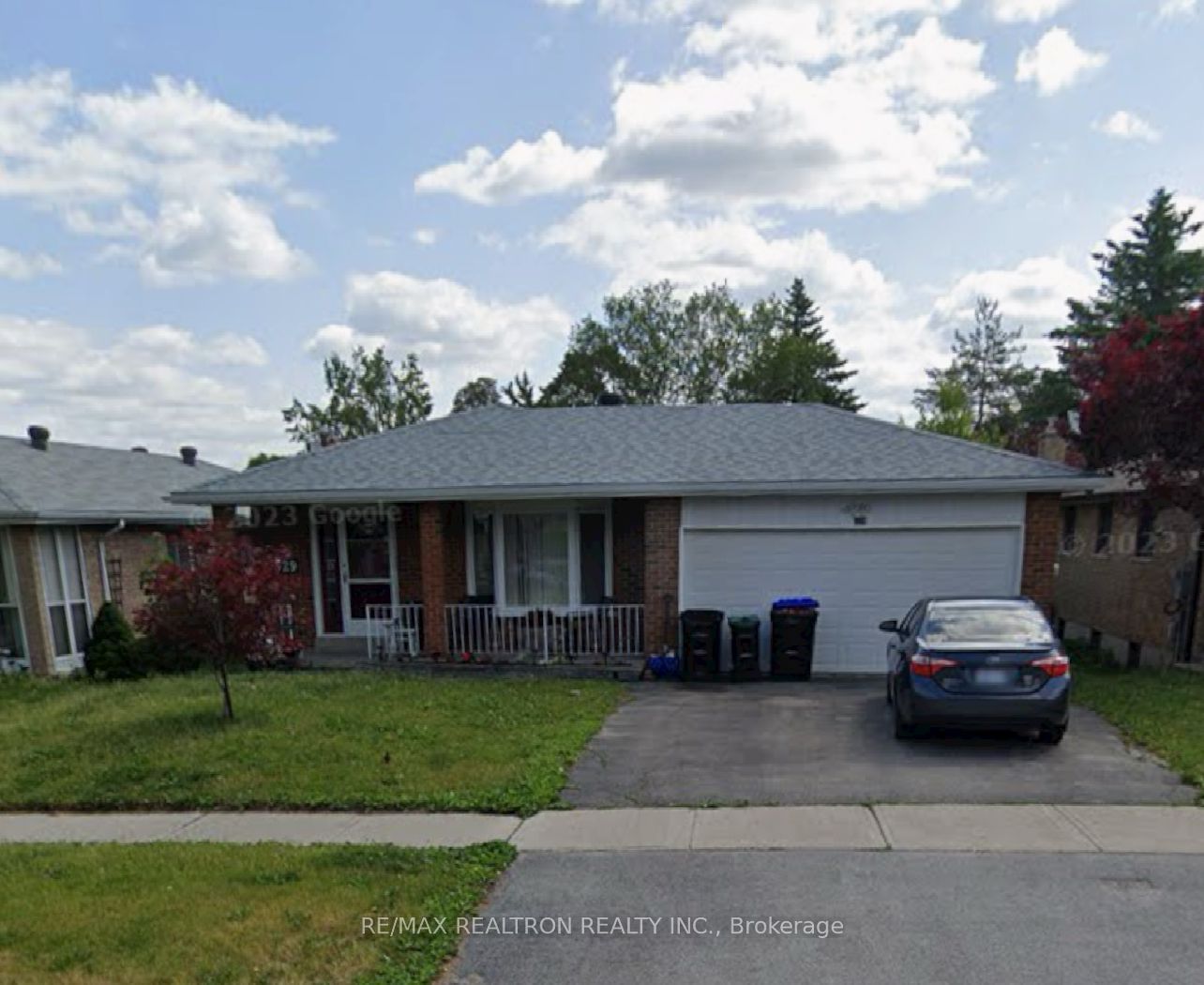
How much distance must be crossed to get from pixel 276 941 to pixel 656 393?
3961 centimetres

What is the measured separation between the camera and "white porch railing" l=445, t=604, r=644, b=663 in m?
10.9

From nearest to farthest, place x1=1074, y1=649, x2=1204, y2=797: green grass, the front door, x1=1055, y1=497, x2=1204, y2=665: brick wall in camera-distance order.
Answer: x1=1074, y1=649, x2=1204, y2=797: green grass, x1=1055, y1=497, x2=1204, y2=665: brick wall, the front door

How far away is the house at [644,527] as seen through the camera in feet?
33.1

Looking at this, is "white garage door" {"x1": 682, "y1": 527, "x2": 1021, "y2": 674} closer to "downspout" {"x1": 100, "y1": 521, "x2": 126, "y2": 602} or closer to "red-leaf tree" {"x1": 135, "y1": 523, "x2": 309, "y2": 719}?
"red-leaf tree" {"x1": 135, "y1": 523, "x2": 309, "y2": 719}

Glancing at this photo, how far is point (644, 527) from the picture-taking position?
431 inches

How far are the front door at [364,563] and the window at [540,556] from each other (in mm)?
1463

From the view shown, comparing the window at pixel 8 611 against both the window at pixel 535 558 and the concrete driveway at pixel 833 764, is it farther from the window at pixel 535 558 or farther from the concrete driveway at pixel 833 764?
the concrete driveway at pixel 833 764

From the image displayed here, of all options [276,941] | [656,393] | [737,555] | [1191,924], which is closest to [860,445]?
[737,555]

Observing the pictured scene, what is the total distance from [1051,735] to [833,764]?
2.14 meters

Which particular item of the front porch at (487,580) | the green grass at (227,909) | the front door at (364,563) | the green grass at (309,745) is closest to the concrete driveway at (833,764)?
the green grass at (309,745)

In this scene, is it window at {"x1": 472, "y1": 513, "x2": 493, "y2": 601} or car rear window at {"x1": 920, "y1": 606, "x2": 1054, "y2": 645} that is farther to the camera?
window at {"x1": 472, "y1": 513, "x2": 493, "y2": 601}

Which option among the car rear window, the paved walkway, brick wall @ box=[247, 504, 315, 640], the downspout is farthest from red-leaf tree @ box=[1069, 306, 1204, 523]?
the downspout

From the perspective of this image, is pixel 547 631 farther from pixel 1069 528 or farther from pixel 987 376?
pixel 987 376

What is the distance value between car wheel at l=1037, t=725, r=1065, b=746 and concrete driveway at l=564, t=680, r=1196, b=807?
73 mm
